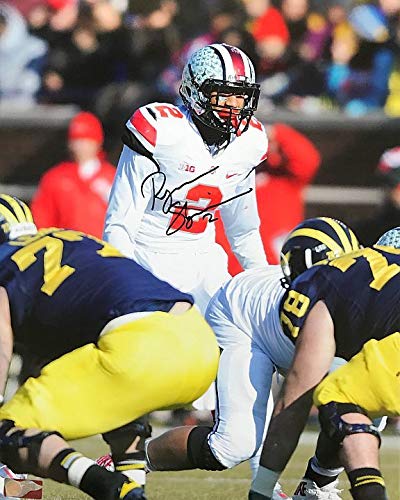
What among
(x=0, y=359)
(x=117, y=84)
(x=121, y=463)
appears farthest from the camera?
(x=117, y=84)

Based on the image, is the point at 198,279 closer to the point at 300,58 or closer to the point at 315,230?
the point at 315,230

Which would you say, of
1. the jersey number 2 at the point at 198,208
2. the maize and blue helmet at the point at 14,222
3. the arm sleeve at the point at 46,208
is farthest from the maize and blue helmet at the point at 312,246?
the arm sleeve at the point at 46,208

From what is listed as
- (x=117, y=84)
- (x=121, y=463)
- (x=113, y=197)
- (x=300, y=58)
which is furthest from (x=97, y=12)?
(x=121, y=463)

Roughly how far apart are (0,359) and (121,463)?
0.63m

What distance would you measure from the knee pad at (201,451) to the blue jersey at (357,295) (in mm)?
740

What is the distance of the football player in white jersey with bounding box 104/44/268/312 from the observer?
5.45 metres

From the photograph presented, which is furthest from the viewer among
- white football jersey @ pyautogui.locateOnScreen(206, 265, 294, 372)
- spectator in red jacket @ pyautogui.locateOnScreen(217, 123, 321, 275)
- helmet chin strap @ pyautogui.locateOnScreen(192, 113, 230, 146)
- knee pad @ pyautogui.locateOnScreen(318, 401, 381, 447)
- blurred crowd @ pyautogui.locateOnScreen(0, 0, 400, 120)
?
blurred crowd @ pyautogui.locateOnScreen(0, 0, 400, 120)

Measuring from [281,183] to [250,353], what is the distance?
13.8 ft

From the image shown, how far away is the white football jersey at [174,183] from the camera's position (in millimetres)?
5438

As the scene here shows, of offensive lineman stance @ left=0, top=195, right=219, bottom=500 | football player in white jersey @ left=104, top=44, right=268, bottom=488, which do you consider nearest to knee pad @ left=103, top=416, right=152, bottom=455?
offensive lineman stance @ left=0, top=195, right=219, bottom=500

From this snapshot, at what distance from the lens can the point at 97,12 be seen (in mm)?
10070

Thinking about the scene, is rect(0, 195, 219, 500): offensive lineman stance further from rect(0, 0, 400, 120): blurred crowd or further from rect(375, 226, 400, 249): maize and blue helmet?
rect(0, 0, 400, 120): blurred crowd

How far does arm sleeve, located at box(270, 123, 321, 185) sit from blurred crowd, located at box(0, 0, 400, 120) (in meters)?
0.70

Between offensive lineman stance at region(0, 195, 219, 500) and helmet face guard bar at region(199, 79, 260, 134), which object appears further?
helmet face guard bar at region(199, 79, 260, 134)
